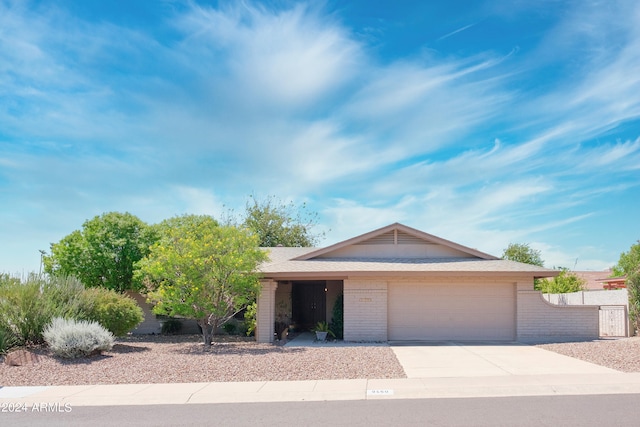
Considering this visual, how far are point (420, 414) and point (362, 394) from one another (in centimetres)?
184

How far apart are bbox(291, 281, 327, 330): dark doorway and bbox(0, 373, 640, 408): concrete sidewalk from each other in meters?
14.1

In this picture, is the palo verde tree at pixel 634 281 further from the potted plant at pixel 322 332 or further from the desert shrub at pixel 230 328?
the desert shrub at pixel 230 328

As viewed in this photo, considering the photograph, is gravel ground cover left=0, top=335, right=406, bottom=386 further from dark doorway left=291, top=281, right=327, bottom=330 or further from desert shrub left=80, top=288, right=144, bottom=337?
dark doorway left=291, top=281, right=327, bottom=330

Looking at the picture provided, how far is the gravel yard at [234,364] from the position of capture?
1312 centimetres

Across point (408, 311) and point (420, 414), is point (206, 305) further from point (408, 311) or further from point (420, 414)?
point (420, 414)

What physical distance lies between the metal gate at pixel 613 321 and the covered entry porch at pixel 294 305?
1094 cm

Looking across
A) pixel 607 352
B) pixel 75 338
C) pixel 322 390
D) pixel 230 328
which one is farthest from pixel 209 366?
pixel 607 352

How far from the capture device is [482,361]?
15227 mm

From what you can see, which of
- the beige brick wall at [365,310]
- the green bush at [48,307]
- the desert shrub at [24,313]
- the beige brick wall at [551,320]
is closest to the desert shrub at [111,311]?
the green bush at [48,307]

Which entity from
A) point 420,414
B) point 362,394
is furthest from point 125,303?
point 420,414

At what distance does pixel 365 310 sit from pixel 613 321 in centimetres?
1055

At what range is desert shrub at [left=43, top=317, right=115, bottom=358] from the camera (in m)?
15.5

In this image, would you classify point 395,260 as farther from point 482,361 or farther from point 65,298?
point 65,298

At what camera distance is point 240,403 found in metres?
10.6
